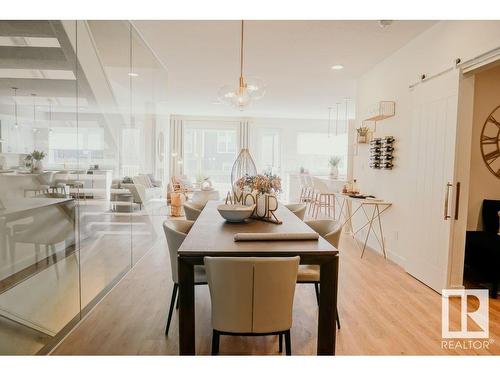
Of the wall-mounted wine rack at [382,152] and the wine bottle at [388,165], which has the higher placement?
the wall-mounted wine rack at [382,152]

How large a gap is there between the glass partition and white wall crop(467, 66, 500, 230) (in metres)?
4.02

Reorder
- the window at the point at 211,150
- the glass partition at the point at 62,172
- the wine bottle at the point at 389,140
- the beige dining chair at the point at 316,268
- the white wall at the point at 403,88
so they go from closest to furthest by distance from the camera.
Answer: the glass partition at the point at 62,172, the beige dining chair at the point at 316,268, the white wall at the point at 403,88, the wine bottle at the point at 389,140, the window at the point at 211,150

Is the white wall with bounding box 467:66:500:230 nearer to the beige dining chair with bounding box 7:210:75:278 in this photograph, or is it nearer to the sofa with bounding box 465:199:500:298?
the sofa with bounding box 465:199:500:298

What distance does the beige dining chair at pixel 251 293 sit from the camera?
186 centimetres

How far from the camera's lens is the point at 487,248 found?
3.43 m

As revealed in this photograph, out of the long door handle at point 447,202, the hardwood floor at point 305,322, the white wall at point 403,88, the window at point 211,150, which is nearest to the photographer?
the hardwood floor at point 305,322

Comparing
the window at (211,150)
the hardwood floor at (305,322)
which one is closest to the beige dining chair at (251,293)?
the hardwood floor at (305,322)

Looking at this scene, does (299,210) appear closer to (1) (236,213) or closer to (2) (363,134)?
(1) (236,213)

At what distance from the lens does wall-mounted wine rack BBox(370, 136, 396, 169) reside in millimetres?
4734

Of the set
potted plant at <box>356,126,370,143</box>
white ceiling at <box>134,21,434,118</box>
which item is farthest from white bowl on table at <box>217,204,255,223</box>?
potted plant at <box>356,126,370,143</box>

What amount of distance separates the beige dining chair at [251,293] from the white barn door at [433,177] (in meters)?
2.21

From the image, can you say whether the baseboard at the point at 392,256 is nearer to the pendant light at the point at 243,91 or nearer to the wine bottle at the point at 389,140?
the wine bottle at the point at 389,140

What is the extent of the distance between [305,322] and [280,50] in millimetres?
3510
